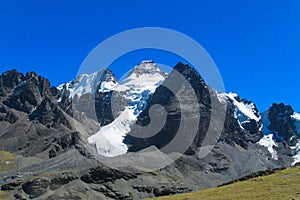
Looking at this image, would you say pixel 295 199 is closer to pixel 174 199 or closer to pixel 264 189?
pixel 264 189

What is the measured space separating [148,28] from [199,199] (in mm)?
40873

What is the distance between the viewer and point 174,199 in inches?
3804

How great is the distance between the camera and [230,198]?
7662 centimetres

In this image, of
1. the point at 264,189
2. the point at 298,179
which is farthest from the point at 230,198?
the point at 298,179

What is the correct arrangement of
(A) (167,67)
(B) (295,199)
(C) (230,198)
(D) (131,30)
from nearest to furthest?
(B) (295,199) < (C) (230,198) < (D) (131,30) < (A) (167,67)

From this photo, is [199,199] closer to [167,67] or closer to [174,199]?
[174,199]

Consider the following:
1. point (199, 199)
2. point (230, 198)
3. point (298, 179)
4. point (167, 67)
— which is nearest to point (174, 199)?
point (199, 199)

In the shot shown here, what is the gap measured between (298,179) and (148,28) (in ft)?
155

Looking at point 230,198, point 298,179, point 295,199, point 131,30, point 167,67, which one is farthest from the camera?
point 167,67

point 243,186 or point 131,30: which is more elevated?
point 131,30

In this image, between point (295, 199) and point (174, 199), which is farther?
point (174, 199)

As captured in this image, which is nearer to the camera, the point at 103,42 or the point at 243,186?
the point at 103,42

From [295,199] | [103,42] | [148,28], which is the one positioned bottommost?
[295,199]

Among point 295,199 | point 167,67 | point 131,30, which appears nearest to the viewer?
point 295,199
